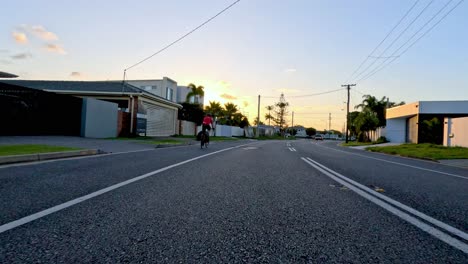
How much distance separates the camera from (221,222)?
3.38m

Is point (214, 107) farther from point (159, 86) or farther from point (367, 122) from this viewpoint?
point (367, 122)

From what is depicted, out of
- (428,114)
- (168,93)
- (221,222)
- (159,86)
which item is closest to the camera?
(221,222)

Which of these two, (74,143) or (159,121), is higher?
(159,121)

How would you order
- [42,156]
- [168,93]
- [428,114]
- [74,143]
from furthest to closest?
[168,93] < [428,114] < [74,143] < [42,156]

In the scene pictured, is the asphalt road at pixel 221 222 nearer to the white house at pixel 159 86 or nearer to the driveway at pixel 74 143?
the driveway at pixel 74 143

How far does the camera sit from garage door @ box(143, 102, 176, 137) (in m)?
32.2

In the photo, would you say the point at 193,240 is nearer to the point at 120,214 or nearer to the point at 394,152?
the point at 120,214

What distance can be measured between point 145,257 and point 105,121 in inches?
931

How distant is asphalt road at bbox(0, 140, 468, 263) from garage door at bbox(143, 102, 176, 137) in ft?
88.1

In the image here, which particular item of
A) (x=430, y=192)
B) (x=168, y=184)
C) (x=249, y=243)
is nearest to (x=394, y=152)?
(x=430, y=192)

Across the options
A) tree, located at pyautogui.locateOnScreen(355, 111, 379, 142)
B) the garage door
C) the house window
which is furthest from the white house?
tree, located at pyautogui.locateOnScreen(355, 111, 379, 142)

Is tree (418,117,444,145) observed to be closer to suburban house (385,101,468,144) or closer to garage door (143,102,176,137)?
suburban house (385,101,468,144)

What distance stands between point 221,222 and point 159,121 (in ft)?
107

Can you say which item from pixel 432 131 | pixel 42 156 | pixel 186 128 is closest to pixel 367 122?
pixel 432 131
